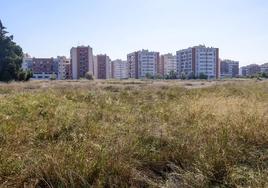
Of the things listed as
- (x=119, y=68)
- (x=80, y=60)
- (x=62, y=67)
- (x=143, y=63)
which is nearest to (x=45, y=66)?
(x=62, y=67)

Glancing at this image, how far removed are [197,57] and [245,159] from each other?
126448mm

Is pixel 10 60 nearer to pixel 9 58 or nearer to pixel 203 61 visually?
pixel 9 58

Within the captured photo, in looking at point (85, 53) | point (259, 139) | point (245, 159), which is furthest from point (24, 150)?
point (85, 53)

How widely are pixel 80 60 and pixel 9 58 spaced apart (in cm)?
6824

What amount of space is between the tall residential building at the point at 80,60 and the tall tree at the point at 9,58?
203 feet

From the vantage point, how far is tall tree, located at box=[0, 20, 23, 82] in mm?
51906

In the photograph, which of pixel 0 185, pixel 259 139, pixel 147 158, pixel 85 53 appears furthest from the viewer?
pixel 85 53

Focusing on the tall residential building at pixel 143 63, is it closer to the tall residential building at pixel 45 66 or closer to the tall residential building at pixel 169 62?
the tall residential building at pixel 169 62

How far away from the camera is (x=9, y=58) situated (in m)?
52.5

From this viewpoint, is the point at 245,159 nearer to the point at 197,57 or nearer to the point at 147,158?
the point at 147,158

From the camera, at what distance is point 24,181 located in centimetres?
449

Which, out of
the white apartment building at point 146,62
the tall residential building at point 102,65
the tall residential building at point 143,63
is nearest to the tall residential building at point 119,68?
the tall residential building at point 143,63

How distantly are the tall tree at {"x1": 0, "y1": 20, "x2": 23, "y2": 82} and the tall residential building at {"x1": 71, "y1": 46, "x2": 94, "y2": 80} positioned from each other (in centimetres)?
6196

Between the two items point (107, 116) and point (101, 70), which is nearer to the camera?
point (107, 116)
